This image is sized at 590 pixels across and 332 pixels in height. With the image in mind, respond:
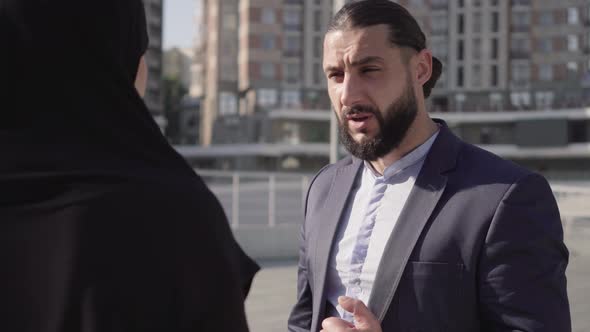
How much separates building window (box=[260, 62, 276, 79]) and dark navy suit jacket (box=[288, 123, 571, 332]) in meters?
63.0

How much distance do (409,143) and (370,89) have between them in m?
0.23

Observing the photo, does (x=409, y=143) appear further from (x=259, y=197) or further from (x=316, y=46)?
(x=316, y=46)

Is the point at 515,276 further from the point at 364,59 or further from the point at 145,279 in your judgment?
the point at 145,279

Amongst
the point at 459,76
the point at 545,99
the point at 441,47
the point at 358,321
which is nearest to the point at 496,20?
the point at 441,47

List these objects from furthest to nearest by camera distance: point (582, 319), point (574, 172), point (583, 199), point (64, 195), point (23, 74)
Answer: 1. point (574, 172)
2. point (583, 199)
3. point (582, 319)
4. point (23, 74)
5. point (64, 195)

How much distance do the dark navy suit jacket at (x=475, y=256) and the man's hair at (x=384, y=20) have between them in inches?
15.0

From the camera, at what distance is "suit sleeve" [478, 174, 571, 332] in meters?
2.13

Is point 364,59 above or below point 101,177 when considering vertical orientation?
above

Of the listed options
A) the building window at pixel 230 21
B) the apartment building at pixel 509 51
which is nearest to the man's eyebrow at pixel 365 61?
the apartment building at pixel 509 51

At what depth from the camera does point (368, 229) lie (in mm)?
2455

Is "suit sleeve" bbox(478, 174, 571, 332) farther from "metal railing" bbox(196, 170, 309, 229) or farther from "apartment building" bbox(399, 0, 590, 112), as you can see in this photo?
"apartment building" bbox(399, 0, 590, 112)

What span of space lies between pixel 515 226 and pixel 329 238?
0.60 meters

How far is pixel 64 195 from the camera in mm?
1416

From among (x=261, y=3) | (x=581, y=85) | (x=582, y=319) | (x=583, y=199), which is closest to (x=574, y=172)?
(x=581, y=85)
